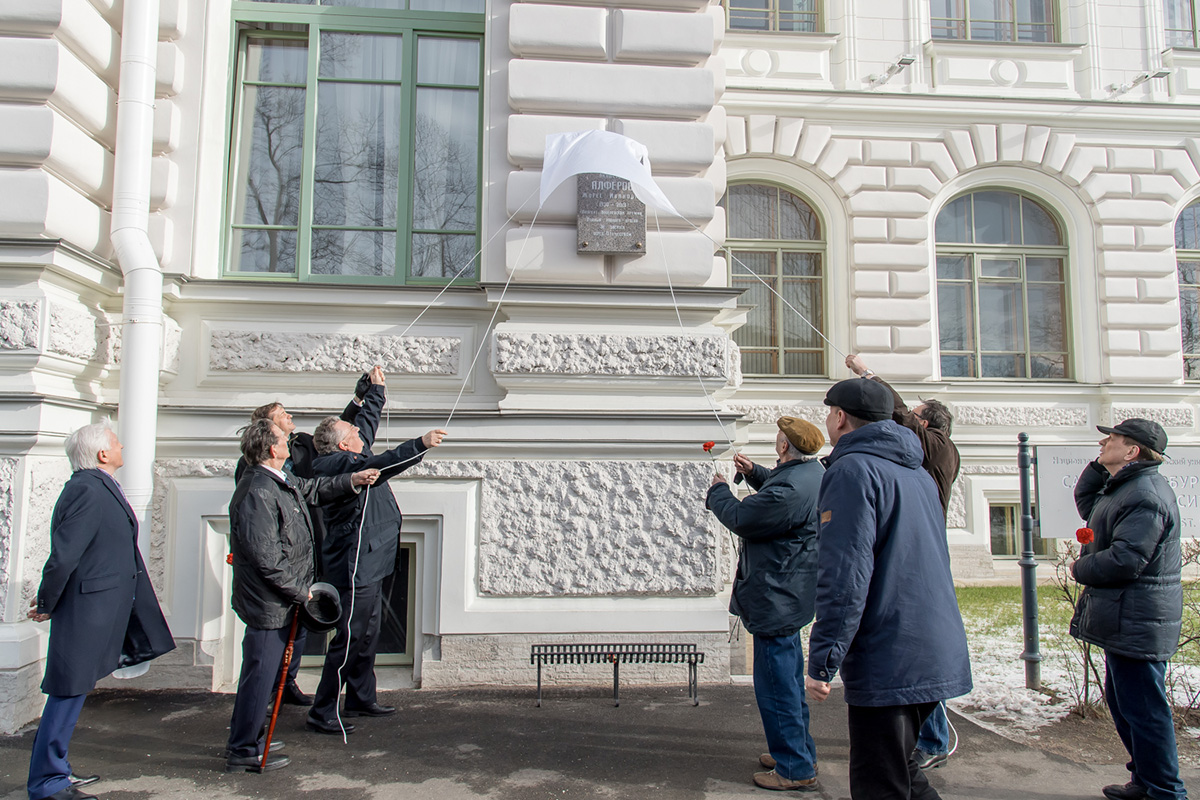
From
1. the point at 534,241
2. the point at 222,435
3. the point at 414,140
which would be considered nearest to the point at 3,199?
the point at 222,435

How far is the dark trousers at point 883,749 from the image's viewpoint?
2.82 meters

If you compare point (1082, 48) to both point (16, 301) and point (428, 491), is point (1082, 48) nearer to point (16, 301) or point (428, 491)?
point (428, 491)

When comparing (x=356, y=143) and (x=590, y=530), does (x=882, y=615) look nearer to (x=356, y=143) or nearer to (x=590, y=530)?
(x=590, y=530)

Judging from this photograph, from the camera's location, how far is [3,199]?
4715 mm

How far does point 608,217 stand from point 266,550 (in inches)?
122

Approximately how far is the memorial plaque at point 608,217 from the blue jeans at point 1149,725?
145 inches

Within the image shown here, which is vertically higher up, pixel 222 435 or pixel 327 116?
pixel 327 116

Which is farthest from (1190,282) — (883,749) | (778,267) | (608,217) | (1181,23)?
(883,749)

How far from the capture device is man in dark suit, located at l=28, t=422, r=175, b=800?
358 centimetres

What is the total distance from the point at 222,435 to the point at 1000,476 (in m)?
9.17

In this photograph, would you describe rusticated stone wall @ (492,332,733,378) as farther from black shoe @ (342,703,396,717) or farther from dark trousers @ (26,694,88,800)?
dark trousers @ (26,694,88,800)

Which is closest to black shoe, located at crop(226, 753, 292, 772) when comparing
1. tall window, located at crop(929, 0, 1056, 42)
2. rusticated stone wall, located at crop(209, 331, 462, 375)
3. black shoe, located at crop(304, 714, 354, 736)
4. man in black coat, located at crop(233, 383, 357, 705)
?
black shoe, located at crop(304, 714, 354, 736)

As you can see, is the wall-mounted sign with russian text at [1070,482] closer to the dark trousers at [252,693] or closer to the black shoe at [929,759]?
the black shoe at [929,759]

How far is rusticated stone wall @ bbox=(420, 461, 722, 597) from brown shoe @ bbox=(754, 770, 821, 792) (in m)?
1.71
